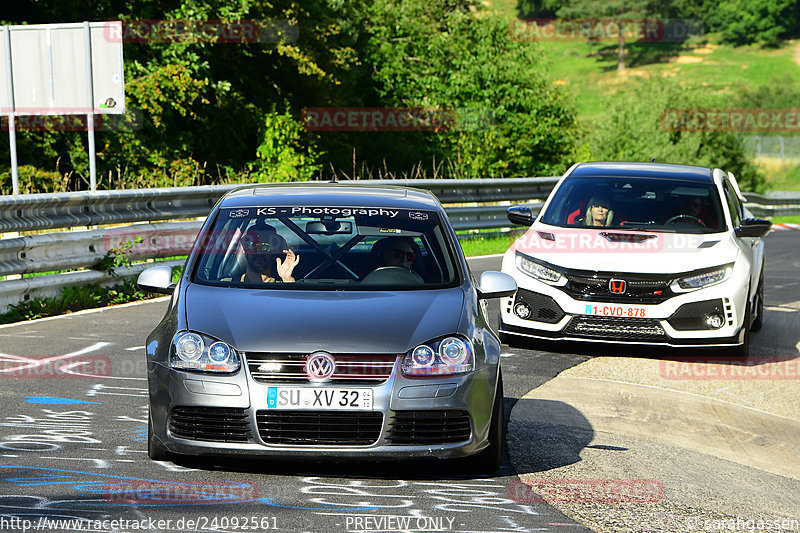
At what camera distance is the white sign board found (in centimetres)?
1459

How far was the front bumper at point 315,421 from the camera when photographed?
5246 millimetres

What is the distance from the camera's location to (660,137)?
164ft

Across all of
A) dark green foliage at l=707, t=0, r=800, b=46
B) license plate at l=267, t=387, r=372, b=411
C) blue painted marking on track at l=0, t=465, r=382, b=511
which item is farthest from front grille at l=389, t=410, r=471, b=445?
dark green foliage at l=707, t=0, r=800, b=46

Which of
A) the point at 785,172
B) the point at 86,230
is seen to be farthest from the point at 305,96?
the point at 785,172

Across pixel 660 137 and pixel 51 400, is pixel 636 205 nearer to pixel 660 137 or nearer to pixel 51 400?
pixel 51 400

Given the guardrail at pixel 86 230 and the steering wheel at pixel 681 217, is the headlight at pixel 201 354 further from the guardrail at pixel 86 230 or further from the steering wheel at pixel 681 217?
the steering wheel at pixel 681 217

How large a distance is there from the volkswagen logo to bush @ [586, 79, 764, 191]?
43.2 m

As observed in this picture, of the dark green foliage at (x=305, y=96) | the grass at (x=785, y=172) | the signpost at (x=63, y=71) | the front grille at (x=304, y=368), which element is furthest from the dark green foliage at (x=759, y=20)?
the front grille at (x=304, y=368)

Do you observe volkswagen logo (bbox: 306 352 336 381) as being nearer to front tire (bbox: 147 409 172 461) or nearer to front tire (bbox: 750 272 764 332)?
front tire (bbox: 147 409 172 461)

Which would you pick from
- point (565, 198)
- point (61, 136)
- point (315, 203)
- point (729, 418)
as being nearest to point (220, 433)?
point (315, 203)

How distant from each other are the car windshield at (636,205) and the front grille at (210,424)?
5.46m

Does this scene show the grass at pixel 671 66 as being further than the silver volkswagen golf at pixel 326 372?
Yes

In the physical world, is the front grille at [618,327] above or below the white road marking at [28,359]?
above

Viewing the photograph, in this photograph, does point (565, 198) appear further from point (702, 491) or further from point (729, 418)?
point (702, 491)
